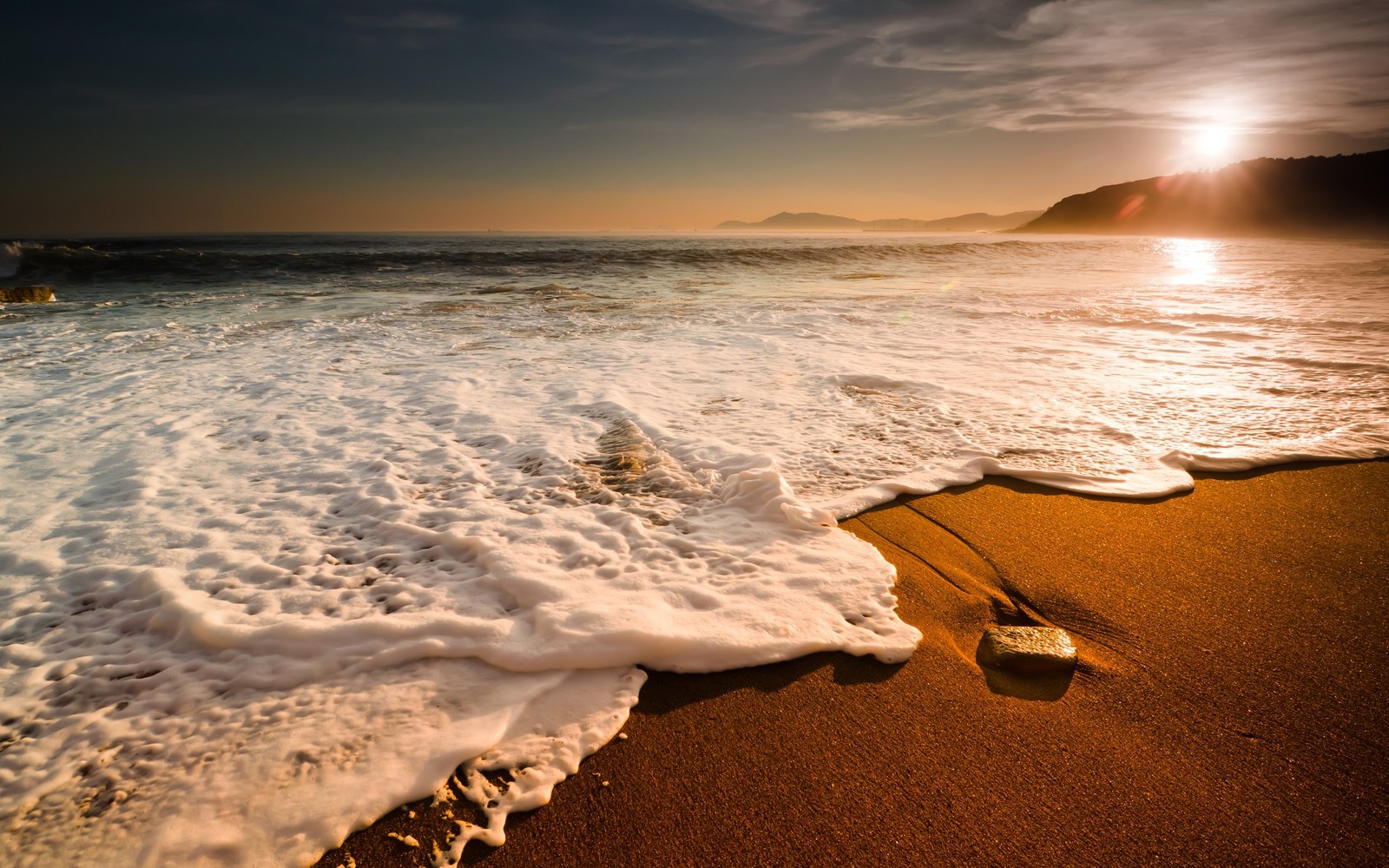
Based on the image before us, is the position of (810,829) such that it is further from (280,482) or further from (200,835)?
(280,482)

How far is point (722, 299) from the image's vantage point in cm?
1298

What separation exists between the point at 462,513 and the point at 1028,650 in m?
2.71

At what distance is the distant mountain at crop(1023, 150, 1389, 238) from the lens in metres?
60.8

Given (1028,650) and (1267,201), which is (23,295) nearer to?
(1028,650)

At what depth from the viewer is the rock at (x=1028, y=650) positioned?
6.96ft

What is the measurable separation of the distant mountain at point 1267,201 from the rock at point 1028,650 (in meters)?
71.3

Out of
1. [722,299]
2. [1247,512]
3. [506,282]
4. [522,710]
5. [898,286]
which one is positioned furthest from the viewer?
[506,282]

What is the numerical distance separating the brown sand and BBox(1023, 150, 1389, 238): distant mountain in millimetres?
70651

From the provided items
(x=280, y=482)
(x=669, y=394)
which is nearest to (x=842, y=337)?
(x=669, y=394)

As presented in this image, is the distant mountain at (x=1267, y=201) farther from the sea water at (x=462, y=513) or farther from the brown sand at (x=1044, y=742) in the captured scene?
the brown sand at (x=1044, y=742)

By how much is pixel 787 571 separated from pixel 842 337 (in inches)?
228

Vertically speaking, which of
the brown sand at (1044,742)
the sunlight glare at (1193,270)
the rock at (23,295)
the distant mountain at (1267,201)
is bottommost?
the brown sand at (1044,742)

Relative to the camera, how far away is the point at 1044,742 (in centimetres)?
184

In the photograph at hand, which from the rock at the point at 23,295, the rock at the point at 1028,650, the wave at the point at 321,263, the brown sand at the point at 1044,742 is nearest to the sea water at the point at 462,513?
the brown sand at the point at 1044,742
